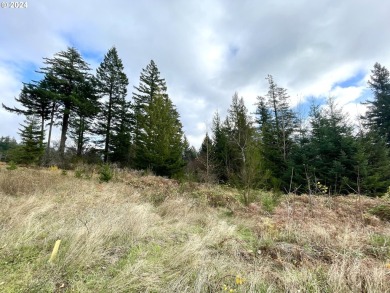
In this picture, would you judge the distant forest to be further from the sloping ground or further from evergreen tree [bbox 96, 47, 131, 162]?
the sloping ground

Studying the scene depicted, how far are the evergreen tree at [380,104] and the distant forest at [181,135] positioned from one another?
0.28 feet

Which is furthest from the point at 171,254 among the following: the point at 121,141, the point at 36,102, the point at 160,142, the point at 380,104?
the point at 380,104

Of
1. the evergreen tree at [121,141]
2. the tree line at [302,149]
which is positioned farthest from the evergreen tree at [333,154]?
the evergreen tree at [121,141]

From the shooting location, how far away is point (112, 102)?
23031mm

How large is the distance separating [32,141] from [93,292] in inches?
821

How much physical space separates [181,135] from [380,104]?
21286 millimetres

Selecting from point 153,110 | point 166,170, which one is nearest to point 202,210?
point 166,170

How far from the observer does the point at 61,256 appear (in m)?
2.61

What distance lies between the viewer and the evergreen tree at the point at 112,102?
22.0 m

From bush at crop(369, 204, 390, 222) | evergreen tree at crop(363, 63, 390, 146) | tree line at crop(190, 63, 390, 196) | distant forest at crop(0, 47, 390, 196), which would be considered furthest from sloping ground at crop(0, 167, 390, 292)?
evergreen tree at crop(363, 63, 390, 146)

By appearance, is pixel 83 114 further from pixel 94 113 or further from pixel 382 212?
pixel 382 212

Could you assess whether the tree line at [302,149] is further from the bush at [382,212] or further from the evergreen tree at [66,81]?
the evergreen tree at [66,81]

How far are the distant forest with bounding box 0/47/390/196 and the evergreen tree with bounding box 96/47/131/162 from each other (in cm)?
9

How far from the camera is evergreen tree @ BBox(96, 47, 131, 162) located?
22.0 m
